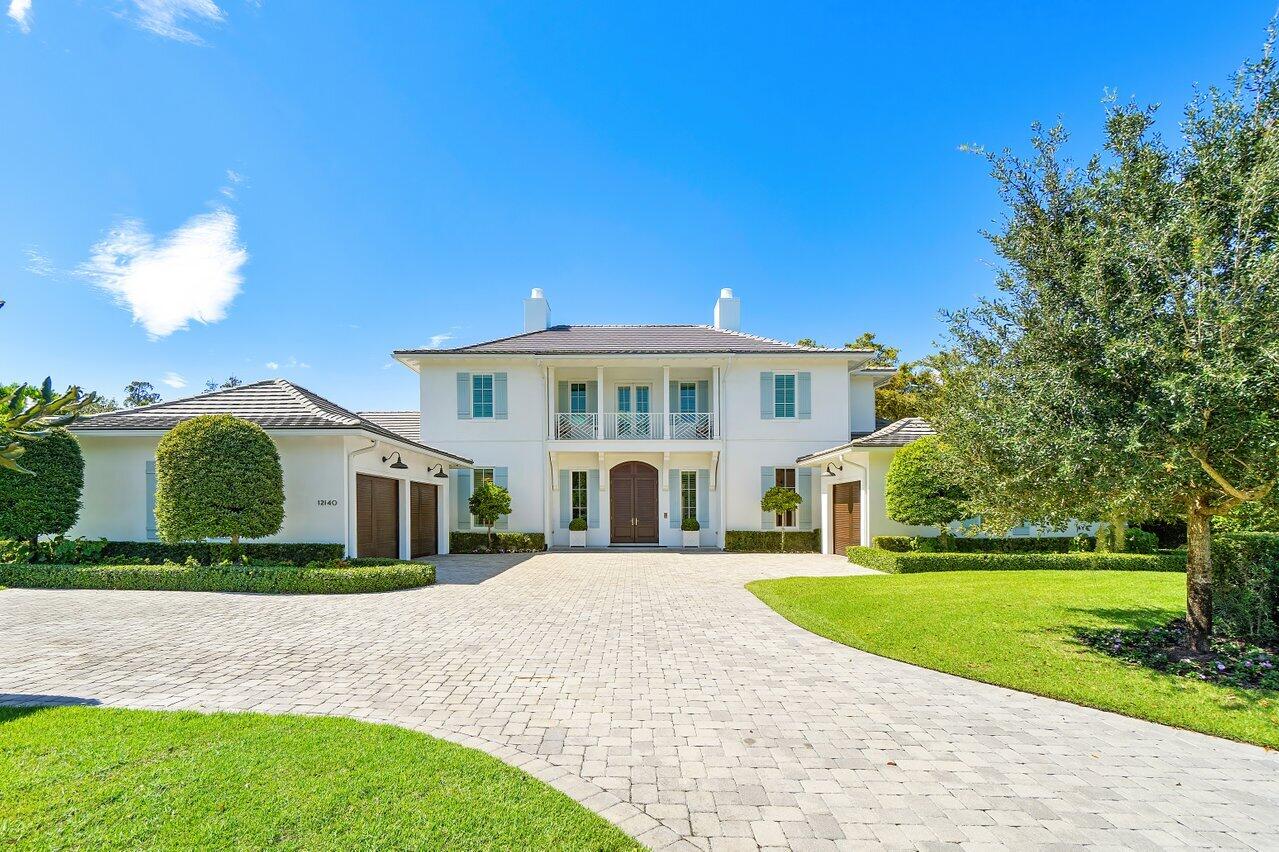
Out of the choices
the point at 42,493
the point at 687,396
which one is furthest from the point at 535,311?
the point at 42,493

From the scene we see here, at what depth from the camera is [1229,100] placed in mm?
4910

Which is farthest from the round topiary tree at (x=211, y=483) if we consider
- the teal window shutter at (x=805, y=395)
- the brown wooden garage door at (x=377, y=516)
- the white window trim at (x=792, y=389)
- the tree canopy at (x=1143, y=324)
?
the teal window shutter at (x=805, y=395)

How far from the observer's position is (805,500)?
60.1ft

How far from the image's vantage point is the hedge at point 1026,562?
41.5 ft

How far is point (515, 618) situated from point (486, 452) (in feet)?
36.1

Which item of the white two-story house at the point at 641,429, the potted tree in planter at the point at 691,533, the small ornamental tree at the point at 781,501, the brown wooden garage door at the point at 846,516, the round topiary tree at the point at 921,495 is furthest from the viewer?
the potted tree in planter at the point at 691,533

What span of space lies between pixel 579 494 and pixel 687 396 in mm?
5077

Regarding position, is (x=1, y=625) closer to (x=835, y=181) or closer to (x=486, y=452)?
(x=486, y=452)

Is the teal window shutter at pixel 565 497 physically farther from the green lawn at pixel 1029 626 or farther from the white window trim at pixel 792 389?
the green lawn at pixel 1029 626

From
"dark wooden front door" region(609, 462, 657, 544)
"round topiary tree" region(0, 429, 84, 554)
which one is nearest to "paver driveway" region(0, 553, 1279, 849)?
"round topiary tree" region(0, 429, 84, 554)

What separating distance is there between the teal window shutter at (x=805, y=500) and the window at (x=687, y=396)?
4.31 metres

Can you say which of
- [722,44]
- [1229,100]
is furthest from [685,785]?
[722,44]

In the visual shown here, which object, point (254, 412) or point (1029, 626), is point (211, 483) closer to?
point (254, 412)

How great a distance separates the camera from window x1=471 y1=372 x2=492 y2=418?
18.6 m
